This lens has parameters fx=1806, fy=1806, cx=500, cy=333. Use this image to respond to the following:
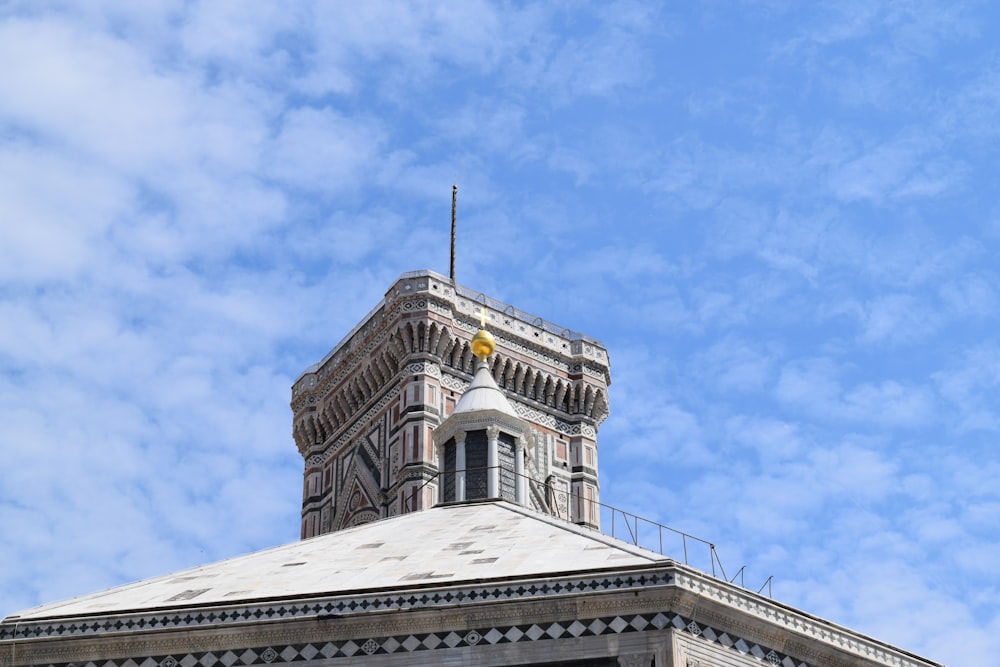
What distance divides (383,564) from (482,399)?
10.2m

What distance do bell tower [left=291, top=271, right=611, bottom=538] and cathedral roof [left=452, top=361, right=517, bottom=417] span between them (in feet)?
84.3

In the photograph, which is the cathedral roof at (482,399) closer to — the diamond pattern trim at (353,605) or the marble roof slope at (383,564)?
the marble roof slope at (383,564)

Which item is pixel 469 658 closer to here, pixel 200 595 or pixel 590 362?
pixel 200 595

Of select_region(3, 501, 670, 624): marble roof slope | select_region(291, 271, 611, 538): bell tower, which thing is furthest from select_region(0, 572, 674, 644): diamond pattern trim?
select_region(291, 271, 611, 538): bell tower

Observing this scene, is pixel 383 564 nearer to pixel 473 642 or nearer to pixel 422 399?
pixel 473 642

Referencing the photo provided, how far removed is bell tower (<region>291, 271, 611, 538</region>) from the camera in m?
66.8

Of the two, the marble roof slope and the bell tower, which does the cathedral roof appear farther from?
the bell tower

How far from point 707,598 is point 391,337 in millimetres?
46994

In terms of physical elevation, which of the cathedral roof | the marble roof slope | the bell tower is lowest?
the marble roof slope

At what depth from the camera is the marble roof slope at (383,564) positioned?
24344 millimetres

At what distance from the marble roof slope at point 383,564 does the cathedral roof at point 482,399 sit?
19.2 feet

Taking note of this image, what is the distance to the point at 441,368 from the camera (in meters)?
68.5

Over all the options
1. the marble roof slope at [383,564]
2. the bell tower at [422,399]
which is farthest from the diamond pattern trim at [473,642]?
the bell tower at [422,399]

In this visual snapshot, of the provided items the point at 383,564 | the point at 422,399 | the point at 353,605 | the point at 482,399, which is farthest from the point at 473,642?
the point at 422,399
